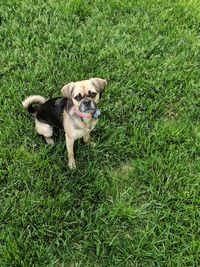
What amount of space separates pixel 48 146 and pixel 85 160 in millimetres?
451

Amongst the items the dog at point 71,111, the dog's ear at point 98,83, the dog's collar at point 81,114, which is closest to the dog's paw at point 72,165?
the dog at point 71,111

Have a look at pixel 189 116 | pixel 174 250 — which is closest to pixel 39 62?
pixel 189 116

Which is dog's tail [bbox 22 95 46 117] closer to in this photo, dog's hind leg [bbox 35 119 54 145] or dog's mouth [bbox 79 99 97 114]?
dog's hind leg [bbox 35 119 54 145]

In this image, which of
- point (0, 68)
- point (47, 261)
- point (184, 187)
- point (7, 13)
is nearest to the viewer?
point (47, 261)

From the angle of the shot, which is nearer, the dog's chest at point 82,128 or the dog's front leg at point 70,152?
the dog's chest at point 82,128

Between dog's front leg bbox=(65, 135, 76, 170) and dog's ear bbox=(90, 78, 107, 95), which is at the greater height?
dog's ear bbox=(90, 78, 107, 95)

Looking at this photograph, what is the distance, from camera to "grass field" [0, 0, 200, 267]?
357 cm

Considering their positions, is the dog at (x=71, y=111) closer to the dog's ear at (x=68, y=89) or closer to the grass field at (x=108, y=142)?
the dog's ear at (x=68, y=89)

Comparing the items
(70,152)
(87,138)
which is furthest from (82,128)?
(87,138)

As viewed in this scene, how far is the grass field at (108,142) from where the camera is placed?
141 inches

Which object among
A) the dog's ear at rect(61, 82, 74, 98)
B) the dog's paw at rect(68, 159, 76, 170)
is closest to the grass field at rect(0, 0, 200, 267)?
the dog's paw at rect(68, 159, 76, 170)

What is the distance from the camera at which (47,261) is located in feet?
11.2

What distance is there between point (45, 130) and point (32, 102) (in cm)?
39

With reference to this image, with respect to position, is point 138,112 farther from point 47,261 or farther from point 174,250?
point 47,261
